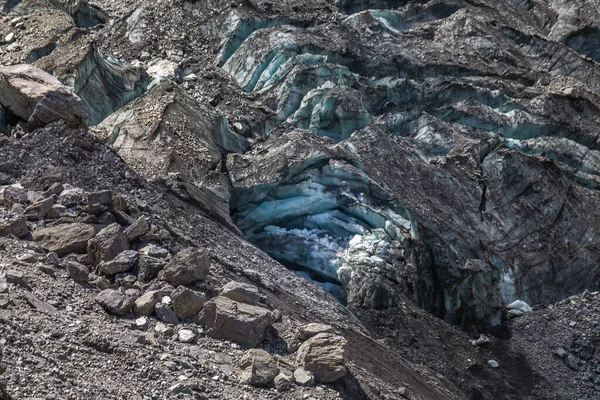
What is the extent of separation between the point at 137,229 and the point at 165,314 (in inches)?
72.3

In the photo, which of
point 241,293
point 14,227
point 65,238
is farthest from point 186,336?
point 14,227

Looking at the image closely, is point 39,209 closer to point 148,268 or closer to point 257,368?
point 148,268

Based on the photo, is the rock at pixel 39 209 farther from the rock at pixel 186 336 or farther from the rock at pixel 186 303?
the rock at pixel 186 336

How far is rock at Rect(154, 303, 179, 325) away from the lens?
346 inches

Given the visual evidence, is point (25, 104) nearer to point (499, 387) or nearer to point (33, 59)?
point (33, 59)

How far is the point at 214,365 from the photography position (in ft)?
26.8

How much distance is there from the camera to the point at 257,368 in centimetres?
813

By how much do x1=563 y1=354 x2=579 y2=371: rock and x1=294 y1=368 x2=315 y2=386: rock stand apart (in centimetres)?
1057

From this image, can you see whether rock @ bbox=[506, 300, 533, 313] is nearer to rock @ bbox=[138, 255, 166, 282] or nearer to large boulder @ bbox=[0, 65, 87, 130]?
large boulder @ bbox=[0, 65, 87, 130]

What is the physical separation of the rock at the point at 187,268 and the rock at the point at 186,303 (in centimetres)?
49

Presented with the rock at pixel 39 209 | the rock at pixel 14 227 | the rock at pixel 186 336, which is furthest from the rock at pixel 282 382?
the rock at pixel 39 209

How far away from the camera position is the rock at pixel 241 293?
9.30 metres

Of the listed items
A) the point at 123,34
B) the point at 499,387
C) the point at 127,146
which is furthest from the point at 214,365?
the point at 123,34

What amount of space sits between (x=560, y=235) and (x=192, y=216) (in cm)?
1369
